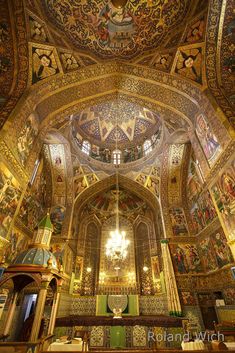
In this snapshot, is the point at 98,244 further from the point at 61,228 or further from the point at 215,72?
the point at 215,72

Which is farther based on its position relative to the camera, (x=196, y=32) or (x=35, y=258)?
(x=196, y=32)

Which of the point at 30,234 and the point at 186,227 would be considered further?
the point at 186,227

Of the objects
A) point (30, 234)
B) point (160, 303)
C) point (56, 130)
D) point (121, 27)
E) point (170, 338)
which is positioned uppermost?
point (121, 27)

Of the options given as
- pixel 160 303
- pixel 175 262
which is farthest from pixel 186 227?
pixel 160 303

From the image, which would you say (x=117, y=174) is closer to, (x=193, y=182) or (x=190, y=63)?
(x=193, y=182)

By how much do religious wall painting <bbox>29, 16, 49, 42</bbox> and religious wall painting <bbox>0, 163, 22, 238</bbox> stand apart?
5.25m

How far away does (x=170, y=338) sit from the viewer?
312 inches

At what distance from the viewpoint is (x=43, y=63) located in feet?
25.7

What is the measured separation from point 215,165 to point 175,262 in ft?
21.9

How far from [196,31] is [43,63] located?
6.35 meters

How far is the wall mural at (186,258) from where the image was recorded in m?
10.8

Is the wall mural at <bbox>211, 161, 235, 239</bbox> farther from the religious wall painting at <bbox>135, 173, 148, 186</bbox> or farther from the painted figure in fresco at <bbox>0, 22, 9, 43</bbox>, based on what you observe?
the painted figure in fresco at <bbox>0, 22, 9, 43</bbox>

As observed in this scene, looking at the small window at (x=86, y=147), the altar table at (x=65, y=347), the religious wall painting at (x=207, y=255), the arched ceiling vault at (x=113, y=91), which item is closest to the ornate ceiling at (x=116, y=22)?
the arched ceiling vault at (x=113, y=91)

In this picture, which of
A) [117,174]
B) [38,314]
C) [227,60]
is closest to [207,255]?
[117,174]
